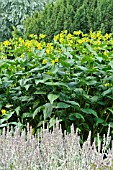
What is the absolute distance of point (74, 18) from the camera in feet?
18.1

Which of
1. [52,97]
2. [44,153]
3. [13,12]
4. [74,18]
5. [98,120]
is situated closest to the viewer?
[44,153]

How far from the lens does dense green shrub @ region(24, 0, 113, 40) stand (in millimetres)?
5273

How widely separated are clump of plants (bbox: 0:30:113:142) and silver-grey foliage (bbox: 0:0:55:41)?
25.3ft

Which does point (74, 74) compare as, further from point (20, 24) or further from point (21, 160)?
point (20, 24)

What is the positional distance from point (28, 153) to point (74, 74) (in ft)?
4.27

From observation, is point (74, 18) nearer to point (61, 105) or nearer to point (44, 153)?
point (61, 105)

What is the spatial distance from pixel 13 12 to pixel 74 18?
19.0 ft

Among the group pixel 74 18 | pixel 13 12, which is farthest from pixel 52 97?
pixel 13 12

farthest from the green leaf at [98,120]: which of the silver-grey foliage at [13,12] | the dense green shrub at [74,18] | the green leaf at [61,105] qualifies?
the silver-grey foliage at [13,12]

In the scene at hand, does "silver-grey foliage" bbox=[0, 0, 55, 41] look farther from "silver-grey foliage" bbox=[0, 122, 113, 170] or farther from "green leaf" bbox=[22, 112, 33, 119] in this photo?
"silver-grey foliage" bbox=[0, 122, 113, 170]

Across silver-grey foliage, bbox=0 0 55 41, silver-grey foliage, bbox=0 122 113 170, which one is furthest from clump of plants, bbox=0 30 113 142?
silver-grey foliage, bbox=0 0 55 41

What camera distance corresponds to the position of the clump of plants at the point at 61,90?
3197 millimetres

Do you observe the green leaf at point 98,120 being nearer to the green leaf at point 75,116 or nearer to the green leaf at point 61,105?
the green leaf at point 75,116

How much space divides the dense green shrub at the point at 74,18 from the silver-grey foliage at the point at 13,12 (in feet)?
16.6
